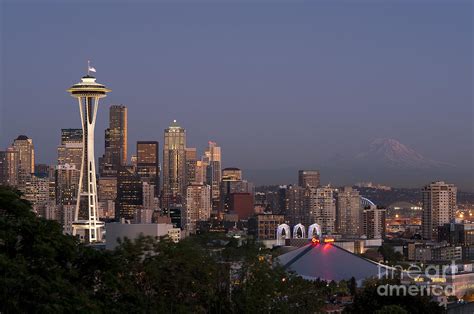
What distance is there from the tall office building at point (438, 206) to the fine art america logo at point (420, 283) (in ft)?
217

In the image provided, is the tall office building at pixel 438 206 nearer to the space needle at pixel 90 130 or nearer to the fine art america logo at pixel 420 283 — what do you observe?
the space needle at pixel 90 130

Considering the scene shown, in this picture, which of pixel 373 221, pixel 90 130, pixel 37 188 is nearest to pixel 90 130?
pixel 90 130

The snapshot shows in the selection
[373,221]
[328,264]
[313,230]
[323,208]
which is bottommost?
[328,264]

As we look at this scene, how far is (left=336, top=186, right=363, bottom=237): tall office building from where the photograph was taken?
132625mm

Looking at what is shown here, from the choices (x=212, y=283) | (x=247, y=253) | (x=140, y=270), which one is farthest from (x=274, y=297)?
(x=140, y=270)

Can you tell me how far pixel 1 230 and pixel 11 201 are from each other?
1093 millimetres

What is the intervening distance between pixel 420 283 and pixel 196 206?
8990 cm

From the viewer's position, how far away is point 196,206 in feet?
431

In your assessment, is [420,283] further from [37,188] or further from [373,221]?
[373,221]

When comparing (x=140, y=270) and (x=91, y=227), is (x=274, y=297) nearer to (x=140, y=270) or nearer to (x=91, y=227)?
(x=140, y=270)

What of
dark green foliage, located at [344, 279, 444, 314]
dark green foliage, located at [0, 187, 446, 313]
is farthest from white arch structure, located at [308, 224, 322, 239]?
dark green foliage, located at [0, 187, 446, 313]

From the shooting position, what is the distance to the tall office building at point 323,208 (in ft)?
443

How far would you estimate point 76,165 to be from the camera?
132 m

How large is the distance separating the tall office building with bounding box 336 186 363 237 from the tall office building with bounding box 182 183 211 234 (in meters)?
14.8
